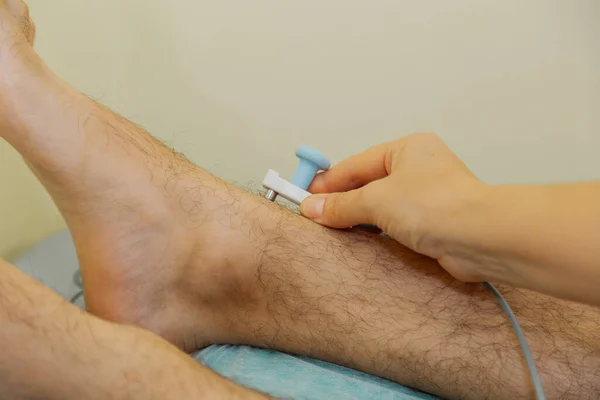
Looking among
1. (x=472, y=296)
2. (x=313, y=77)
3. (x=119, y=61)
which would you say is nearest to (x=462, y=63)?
(x=313, y=77)

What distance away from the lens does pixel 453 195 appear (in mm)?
531

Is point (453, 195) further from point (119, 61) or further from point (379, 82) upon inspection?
point (119, 61)

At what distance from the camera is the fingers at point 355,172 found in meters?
0.67

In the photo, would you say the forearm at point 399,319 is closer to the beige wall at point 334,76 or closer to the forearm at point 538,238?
the forearm at point 538,238

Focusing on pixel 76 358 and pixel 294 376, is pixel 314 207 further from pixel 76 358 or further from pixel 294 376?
pixel 76 358

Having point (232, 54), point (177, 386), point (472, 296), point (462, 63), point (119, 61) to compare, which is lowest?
point (177, 386)

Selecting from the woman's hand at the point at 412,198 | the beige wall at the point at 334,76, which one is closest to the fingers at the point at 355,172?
the woman's hand at the point at 412,198

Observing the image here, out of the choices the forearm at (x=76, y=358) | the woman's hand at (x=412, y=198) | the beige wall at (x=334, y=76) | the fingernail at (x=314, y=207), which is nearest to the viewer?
the forearm at (x=76, y=358)

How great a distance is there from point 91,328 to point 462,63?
0.86 metres

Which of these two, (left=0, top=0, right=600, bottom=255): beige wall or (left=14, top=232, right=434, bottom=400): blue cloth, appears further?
(left=0, top=0, right=600, bottom=255): beige wall

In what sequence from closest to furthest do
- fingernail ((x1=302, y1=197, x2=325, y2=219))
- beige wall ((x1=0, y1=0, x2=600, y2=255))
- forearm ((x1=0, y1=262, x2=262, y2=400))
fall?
forearm ((x1=0, y1=262, x2=262, y2=400)) < fingernail ((x1=302, y1=197, x2=325, y2=219)) < beige wall ((x1=0, y1=0, x2=600, y2=255))

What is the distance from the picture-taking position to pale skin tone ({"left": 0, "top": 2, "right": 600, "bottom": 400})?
0.59 metres

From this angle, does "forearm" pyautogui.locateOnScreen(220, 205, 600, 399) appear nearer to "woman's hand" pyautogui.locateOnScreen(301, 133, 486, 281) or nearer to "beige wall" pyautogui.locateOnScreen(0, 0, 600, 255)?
"woman's hand" pyautogui.locateOnScreen(301, 133, 486, 281)

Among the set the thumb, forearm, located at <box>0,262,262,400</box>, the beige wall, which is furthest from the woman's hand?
the beige wall
